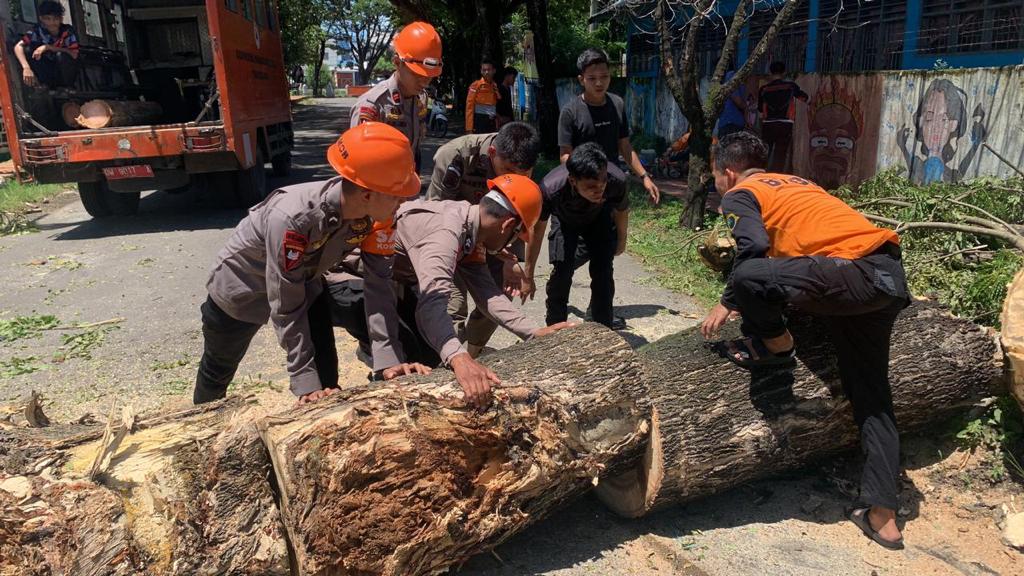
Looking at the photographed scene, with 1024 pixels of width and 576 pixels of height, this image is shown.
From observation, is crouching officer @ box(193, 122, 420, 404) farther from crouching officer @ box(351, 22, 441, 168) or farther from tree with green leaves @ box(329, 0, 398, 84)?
tree with green leaves @ box(329, 0, 398, 84)

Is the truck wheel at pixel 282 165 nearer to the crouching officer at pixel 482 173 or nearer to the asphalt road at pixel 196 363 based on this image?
the asphalt road at pixel 196 363

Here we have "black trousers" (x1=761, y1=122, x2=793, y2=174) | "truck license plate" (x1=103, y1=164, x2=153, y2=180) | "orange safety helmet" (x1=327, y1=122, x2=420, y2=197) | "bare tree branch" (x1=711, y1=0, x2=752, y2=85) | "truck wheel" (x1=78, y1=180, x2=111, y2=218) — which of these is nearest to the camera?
"orange safety helmet" (x1=327, y1=122, x2=420, y2=197)

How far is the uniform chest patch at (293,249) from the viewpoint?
2.66m

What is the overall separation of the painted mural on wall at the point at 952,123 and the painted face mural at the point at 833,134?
49 centimetres

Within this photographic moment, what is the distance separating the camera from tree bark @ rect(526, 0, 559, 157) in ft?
45.9

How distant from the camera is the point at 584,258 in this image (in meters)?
4.78

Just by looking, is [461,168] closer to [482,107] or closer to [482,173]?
[482,173]

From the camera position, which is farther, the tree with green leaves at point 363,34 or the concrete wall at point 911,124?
the tree with green leaves at point 363,34

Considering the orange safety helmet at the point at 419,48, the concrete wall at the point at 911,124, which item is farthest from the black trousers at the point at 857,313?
the concrete wall at the point at 911,124

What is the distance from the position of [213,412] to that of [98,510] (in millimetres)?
463

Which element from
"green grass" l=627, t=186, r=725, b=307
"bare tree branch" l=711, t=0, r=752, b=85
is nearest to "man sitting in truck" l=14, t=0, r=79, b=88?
"green grass" l=627, t=186, r=725, b=307

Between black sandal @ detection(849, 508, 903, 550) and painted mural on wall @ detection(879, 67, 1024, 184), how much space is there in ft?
19.3

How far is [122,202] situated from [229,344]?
24.2ft

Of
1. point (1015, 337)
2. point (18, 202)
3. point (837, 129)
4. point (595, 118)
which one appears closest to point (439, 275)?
point (1015, 337)
